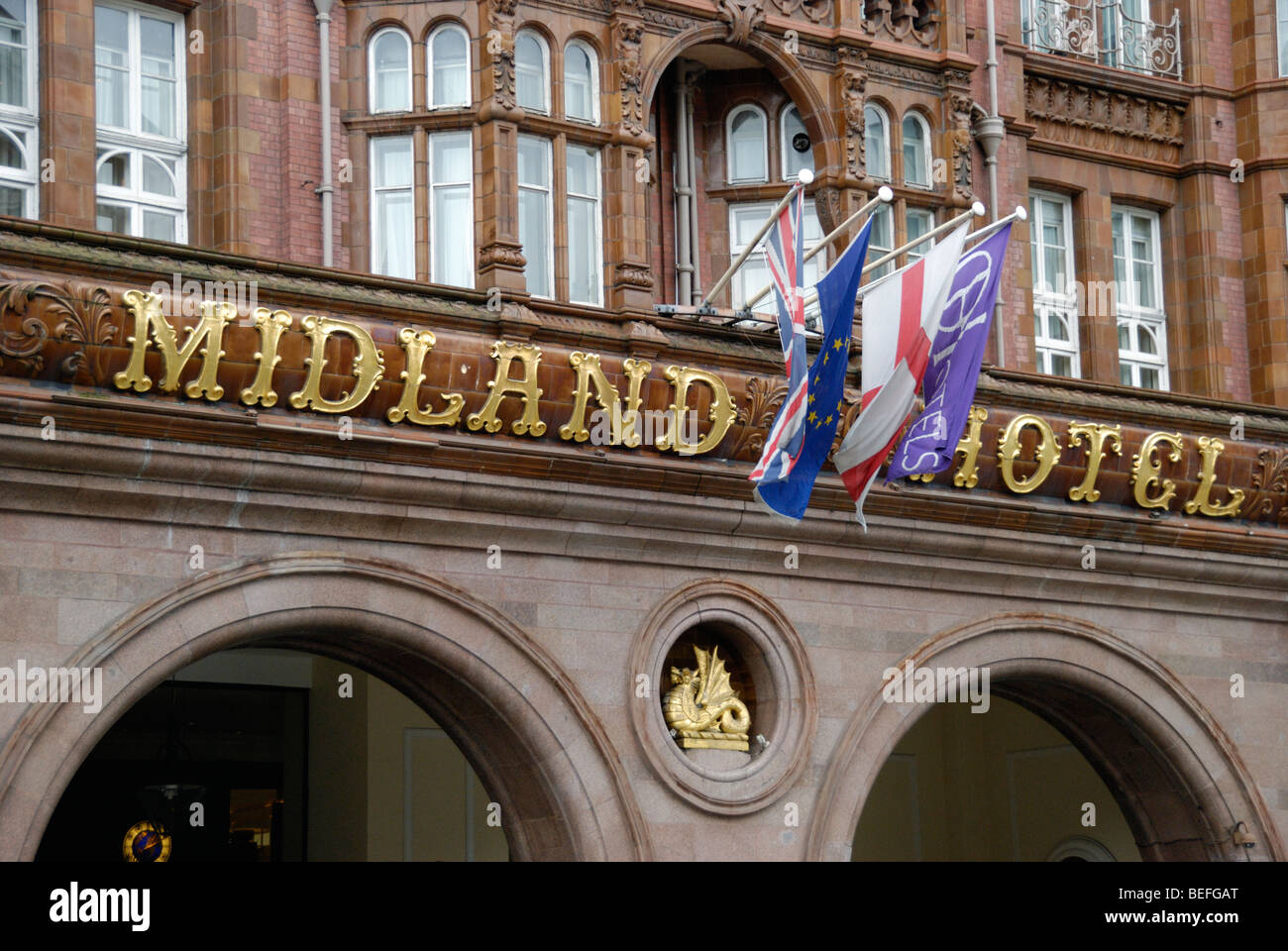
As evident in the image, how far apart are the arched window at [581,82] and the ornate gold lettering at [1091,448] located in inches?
211

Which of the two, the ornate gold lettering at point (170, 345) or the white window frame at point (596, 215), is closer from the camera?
the ornate gold lettering at point (170, 345)

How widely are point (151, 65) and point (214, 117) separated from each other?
2.15 feet

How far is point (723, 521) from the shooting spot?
1878 cm

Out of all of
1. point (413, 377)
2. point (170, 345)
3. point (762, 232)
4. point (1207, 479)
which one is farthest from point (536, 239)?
point (1207, 479)

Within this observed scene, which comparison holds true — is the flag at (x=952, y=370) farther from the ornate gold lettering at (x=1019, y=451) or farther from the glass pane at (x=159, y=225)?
the glass pane at (x=159, y=225)

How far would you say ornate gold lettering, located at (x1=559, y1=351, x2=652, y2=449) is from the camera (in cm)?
1812

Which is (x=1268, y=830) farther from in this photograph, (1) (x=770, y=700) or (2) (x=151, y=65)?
(2) (x=151, y=65)

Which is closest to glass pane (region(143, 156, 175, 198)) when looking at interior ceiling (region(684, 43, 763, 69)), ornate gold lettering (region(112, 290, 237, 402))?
ornate gold lettering (region(112, 290, 237, 402))

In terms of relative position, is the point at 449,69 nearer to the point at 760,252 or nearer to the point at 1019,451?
the point at 760,252

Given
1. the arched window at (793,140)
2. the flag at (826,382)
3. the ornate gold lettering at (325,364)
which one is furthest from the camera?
the arched window at (793,140)

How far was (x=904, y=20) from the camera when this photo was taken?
21.5 metres

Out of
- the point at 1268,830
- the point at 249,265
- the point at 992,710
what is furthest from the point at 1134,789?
the point at 249,265

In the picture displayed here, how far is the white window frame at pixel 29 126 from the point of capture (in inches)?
691
